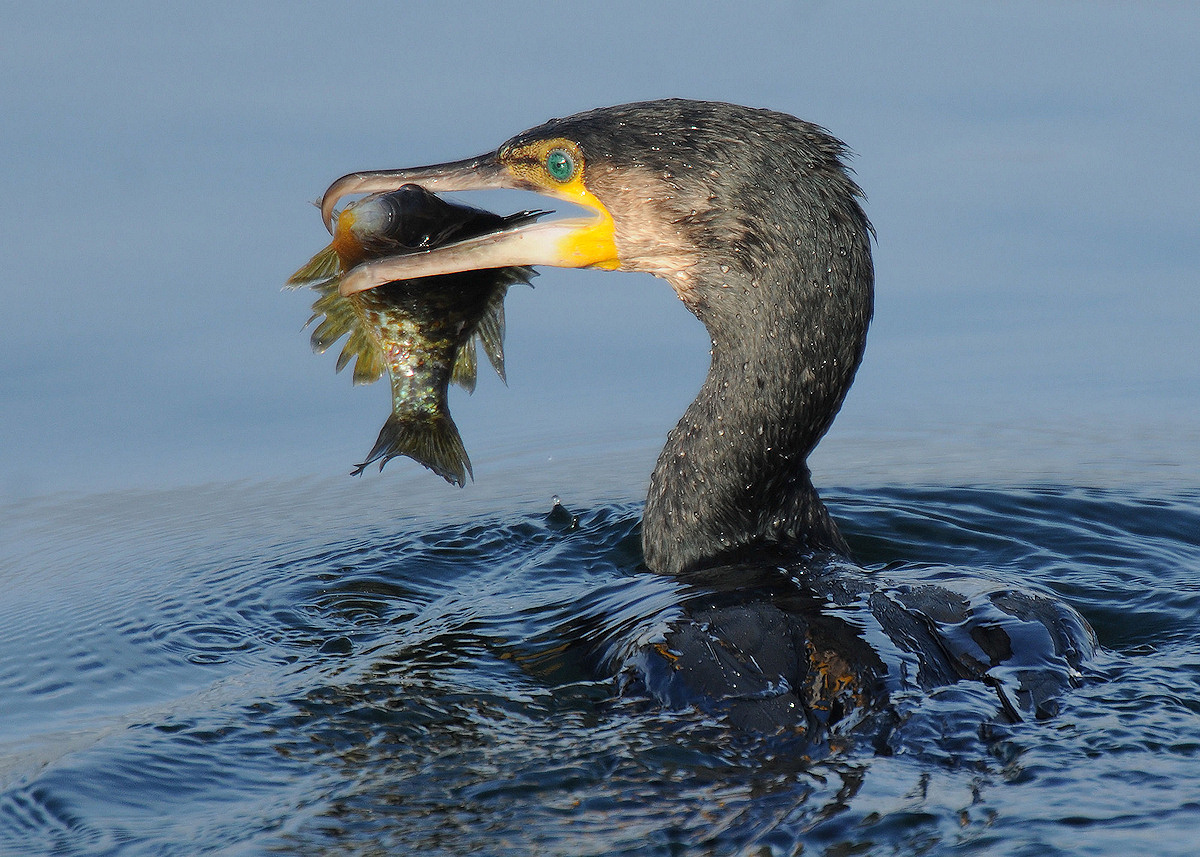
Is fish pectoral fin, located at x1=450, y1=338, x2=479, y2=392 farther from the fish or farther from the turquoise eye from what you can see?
the turquoise eye

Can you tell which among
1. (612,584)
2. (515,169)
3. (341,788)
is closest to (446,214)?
(515,169)

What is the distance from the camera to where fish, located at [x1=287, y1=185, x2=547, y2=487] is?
4840 millimetres

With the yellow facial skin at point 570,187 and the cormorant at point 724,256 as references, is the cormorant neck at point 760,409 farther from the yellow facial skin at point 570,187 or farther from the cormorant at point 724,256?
the yellow facial skin at point 570,187

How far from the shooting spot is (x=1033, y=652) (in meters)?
3.91

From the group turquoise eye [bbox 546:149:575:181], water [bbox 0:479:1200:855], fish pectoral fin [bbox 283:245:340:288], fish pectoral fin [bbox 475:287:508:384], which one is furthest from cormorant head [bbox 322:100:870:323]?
water [bbox 0:479:1200:855]

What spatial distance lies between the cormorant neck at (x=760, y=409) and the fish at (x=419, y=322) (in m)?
0.68

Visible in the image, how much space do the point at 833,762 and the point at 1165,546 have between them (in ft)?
8.84

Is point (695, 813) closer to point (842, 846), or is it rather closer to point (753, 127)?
point (842, 846)

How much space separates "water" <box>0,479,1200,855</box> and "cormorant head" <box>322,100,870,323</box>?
1049mm

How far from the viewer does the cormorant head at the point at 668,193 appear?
15.2ft

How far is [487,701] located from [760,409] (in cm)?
135

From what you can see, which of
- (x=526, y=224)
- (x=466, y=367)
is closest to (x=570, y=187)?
(x=526, y=224)

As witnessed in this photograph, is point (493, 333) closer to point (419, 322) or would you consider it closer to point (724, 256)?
point (419, 322)

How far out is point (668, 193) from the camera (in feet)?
15.5
